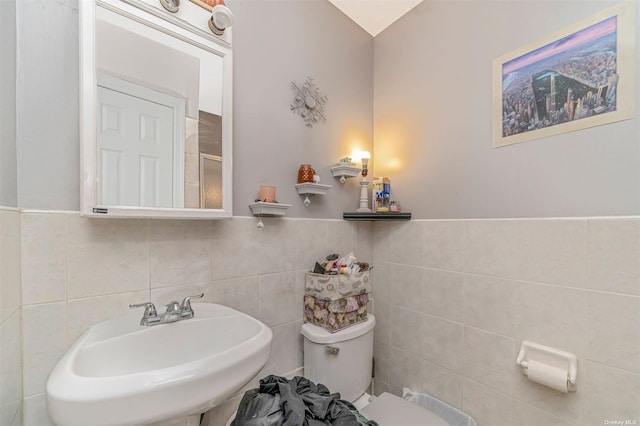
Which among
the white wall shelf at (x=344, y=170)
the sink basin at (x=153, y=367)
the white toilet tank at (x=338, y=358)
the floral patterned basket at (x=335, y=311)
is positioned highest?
the white wall shelf at (x=344, y=170)

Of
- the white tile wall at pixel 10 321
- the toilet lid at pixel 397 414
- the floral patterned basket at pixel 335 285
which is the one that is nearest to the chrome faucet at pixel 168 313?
the white tile wall at pixel 10 321

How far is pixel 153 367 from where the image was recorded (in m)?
0.87

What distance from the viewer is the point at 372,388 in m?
1.67

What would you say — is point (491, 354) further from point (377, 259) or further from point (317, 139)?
point (317, 139)

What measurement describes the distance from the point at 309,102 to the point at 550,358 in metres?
1.59

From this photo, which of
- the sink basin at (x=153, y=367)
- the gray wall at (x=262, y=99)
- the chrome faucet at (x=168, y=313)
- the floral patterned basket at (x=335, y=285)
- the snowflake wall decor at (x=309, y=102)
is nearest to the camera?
the sink basin at (x=153, y=367)

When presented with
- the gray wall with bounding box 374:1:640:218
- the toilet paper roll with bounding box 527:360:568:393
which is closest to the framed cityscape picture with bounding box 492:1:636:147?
the gray wall with bounding box 374:1:640:218

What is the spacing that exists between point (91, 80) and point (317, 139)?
99 centimetres

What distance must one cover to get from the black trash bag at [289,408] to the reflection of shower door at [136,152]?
2.53 feet

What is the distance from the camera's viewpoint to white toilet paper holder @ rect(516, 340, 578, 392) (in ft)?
3.18

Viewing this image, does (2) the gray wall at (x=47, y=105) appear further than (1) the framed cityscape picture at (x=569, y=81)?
No

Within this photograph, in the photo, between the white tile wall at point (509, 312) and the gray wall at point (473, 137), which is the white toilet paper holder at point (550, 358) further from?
the gray wall at point (473, 137)

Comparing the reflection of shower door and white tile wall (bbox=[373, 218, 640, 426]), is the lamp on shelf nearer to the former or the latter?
white tile wall (bbox=[373, 218, 640, 426])

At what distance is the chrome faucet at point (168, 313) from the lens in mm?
896
